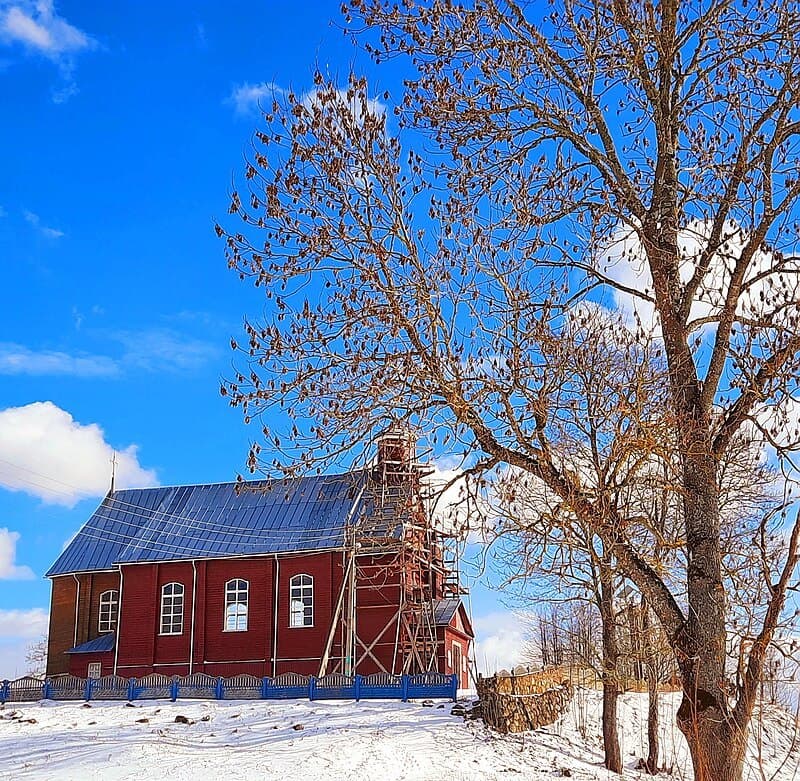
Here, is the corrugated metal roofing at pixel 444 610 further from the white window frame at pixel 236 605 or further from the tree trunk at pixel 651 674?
the tree trunk at pixel 651 674

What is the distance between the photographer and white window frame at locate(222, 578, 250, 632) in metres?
33.2

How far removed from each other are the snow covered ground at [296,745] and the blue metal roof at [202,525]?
30.3ft

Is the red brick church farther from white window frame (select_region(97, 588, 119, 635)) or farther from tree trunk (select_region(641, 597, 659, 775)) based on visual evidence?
tree trunk (select_region(641, 597, 659, 775))

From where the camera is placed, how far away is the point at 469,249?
852 centimetres

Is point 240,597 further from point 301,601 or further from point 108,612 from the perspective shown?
point 108,612

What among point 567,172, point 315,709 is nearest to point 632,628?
point 567,172

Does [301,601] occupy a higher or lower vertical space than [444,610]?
higher

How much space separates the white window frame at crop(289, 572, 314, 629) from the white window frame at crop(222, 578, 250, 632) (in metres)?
1.81

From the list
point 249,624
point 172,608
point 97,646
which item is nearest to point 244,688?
point 249,624

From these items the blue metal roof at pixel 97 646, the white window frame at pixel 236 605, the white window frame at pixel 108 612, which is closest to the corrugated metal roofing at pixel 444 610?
the white window frame at pixel 236 605

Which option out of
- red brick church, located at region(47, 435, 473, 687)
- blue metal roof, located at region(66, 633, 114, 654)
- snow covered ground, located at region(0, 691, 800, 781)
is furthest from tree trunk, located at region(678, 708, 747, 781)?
blue metal roof, located at region(66, 633, 114, 654)

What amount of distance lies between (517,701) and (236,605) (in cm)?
1433

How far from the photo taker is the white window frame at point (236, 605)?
3322cm

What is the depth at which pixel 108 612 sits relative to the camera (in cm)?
3631
